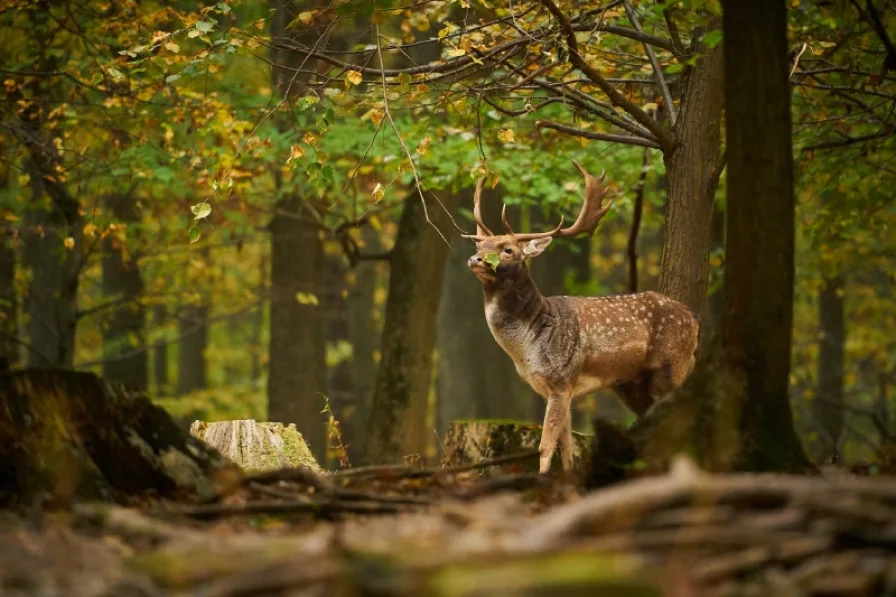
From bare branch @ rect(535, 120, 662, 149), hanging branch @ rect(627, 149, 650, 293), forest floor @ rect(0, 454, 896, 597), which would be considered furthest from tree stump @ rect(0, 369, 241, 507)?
hanging branch @ rect(627, 149, 650, 293)

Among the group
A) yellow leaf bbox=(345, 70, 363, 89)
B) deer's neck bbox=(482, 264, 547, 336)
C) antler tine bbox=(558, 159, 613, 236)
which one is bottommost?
deer's neck bbox=(482, 264, 547, 336)

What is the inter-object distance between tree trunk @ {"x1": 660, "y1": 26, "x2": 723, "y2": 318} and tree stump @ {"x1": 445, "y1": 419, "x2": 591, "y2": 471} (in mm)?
1757

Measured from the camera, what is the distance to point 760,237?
6379 mm

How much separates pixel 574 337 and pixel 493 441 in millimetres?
1268

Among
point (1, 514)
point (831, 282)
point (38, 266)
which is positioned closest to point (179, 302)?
point (38, 266)

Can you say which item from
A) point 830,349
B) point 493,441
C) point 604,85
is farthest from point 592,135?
point 830,349

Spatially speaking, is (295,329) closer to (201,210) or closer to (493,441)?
(493,441)

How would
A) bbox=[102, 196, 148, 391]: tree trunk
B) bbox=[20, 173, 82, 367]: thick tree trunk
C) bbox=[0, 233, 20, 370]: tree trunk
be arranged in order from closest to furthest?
bbox=[20, 173, 82, 367]: thick tree trunk < bbox=[0, 233, 20, 370]: tree trunk < bbox=[102, 196, 148, 391]: tree trunk

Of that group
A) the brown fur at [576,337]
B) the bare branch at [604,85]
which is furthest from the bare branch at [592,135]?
the brown fur at [576,337]

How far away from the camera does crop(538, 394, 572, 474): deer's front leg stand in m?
10.1

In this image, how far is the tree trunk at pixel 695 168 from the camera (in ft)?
35.7

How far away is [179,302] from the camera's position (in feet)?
72.8

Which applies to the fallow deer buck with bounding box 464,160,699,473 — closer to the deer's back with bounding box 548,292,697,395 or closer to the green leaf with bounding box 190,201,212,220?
the deer's back with bounding box 548,292,697,395

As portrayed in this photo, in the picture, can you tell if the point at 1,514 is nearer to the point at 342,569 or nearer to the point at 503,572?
the point at 342,569
